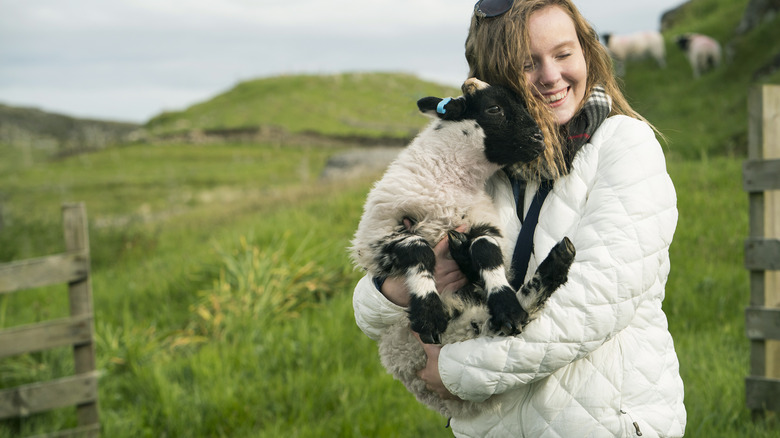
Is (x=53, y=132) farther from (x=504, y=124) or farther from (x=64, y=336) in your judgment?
(x=504, y=124)

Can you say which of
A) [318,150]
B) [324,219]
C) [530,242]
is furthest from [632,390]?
[318,150]

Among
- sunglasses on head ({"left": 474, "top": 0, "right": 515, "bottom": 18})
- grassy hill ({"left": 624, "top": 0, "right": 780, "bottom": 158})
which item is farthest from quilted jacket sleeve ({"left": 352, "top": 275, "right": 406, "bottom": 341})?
grassy hill ({"left": 624, "top": 0, "right": 780, "bottom": 158})

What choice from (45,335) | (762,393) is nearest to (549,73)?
(762,393)

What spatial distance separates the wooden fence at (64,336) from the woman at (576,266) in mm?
4409

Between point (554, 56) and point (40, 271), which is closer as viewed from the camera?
point (554, 56)

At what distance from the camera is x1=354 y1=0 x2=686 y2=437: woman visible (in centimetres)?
194

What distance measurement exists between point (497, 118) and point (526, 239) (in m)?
0.57

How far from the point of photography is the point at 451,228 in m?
2.45

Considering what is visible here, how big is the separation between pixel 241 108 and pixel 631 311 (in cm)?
6713

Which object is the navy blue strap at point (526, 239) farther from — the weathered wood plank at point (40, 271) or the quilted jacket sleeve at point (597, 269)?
the weathered wood plank at point (40, 271)

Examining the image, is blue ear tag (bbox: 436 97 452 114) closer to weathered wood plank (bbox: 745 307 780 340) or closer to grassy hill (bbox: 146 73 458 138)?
weathered wood plank (bbox: 745 307 780 340)

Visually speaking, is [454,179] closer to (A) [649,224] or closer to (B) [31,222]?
(A) [649,224]

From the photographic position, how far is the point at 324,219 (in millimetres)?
10000

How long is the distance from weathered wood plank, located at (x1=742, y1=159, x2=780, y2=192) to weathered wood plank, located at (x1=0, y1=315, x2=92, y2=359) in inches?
240
